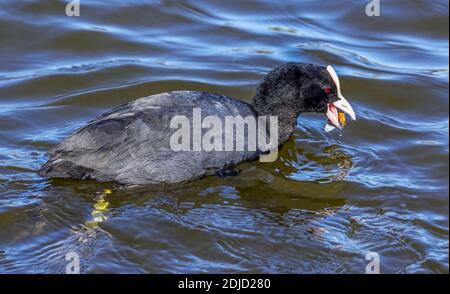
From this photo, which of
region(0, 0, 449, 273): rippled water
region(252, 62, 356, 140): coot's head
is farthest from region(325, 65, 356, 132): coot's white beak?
region(0, 0, 449, 273): rippled water

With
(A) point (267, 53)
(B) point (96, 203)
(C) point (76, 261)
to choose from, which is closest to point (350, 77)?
(A) point (267, 53)

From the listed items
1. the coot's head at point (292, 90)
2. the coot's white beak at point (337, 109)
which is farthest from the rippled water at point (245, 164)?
the coot's head at point (292, 90)

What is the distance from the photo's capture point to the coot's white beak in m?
7.58

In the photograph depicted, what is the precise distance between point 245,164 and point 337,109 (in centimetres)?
120

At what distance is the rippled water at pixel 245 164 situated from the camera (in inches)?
236

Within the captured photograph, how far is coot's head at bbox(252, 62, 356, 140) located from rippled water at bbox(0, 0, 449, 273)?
45 centimetres

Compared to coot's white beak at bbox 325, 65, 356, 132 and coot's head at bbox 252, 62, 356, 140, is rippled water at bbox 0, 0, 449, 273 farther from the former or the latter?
coot's head at bbox 252, 62, 356, 140

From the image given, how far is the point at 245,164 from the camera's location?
23.7 feet

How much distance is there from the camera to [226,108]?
7016mm

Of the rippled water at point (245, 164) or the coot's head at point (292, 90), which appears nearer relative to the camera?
the rippled water at point (245, 164)

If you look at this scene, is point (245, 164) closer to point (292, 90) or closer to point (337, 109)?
point (292, 90)

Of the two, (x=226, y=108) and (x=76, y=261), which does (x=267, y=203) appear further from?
(x=76, y=261)

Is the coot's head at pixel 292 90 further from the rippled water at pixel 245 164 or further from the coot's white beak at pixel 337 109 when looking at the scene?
the rippled water at pixel 245 164

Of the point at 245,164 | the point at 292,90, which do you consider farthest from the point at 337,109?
the point at 245,164
